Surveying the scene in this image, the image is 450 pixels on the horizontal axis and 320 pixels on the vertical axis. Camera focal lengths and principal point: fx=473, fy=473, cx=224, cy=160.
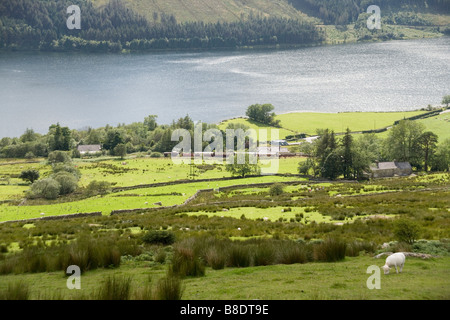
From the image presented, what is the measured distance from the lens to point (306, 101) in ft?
464

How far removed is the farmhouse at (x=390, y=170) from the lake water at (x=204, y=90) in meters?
61.4

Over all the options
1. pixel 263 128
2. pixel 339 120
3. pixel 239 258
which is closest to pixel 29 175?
pixel 239 258

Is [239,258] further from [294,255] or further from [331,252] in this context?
[331,252]

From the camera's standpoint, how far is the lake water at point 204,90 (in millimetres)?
132750

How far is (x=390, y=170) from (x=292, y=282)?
59.7m

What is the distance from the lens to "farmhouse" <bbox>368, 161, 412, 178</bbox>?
214 ft

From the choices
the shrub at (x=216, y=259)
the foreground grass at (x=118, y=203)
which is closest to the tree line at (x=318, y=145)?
the foreground grass at (x=118, y=203)

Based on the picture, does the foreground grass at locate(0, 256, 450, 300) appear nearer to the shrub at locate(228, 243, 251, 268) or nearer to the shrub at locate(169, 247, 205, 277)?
the shrub at locate(169, 247, 205, 277)

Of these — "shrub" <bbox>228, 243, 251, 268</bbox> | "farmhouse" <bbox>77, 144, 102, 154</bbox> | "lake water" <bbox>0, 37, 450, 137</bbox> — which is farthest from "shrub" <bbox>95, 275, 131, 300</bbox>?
"lake water" <bbox>0, 37, 450, 137</bbox>

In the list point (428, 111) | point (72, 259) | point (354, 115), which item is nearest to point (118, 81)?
point (354, 115)

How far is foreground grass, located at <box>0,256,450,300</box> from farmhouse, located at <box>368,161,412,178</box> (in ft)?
181

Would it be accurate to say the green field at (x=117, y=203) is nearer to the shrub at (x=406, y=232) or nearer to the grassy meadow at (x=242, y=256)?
the grassy meadow at (x=242, y=256)

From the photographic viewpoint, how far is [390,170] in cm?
6581
